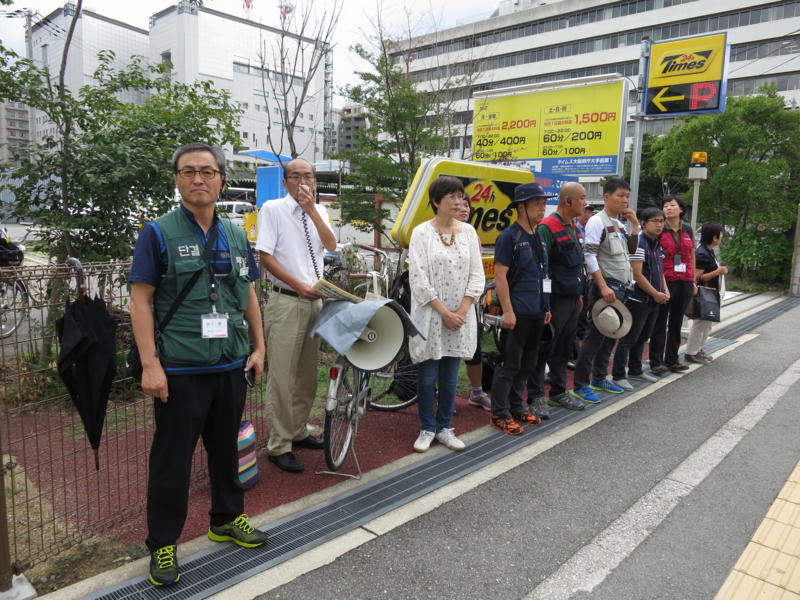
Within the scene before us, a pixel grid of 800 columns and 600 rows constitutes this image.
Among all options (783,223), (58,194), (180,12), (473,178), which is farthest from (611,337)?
(180,12)

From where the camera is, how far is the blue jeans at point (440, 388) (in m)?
4.04

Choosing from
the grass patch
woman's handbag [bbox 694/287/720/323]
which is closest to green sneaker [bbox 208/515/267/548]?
woman's handbag [bbox 694/287/720/323]

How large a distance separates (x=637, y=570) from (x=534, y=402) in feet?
7.35

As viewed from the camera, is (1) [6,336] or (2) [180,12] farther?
(2) [180,12]

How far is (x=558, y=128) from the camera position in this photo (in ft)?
33.1

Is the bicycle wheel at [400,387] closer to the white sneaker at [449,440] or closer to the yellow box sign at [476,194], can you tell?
the white sneaker at [449,440]

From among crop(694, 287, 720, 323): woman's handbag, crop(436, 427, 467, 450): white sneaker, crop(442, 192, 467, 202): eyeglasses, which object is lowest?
crop(436, 427, 467, 450): white sneaker

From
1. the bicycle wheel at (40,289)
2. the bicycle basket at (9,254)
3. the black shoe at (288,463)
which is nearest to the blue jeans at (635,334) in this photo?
the black shoe at (288,463)

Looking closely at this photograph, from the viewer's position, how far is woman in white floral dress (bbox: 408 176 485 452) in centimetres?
391

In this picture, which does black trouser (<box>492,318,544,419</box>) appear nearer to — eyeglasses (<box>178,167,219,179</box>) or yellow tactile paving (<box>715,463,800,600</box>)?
yellow tactile paving (<box>715,463,800,600</box>)

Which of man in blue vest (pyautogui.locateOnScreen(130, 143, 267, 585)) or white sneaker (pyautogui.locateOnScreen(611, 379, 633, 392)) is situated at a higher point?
man in blue vest (pyautogui.locateOnScreen(130, 143, 267, 585))

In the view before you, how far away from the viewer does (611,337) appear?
538cm

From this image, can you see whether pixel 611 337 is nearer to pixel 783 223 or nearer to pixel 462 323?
pixel 462 323

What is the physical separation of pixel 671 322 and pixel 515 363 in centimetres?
321
